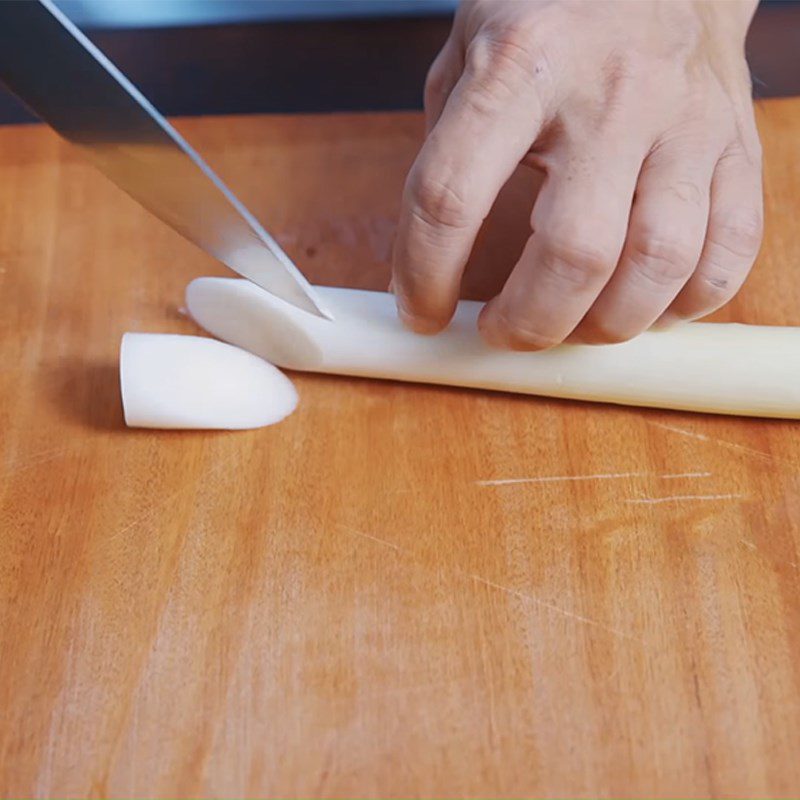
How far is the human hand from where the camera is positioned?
1.01 meters

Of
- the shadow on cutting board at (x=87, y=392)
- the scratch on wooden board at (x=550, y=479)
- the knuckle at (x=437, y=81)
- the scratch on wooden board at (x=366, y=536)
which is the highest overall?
the knuckle at (x=437, y=81)

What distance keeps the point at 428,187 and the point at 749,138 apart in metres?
0.41

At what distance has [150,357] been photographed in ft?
3.74

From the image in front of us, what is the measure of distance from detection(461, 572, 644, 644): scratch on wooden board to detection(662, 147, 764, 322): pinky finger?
0.35 metres

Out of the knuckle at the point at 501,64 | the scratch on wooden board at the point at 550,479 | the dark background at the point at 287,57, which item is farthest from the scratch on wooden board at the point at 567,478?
the dark background at the point at 287,57

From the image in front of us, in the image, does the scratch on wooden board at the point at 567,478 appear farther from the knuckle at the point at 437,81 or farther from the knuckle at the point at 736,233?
the knuckle at the point at 437,81

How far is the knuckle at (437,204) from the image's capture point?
1002 mm

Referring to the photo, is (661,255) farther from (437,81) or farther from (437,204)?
(437,81)

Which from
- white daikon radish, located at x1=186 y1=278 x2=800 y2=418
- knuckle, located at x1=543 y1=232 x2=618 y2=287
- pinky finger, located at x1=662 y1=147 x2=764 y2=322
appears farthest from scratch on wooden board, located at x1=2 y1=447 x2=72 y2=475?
pinky finger, located at x1=662 y1=147 x2=764 y2=322

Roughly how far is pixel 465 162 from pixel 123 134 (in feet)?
1.08

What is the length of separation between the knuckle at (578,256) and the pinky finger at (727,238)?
124 millimetres

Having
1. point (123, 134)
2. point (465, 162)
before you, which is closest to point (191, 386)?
point (123, 134)

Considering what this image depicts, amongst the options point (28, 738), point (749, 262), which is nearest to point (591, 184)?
point (749, 262)

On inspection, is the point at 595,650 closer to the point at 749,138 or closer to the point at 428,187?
the point at 428,187
